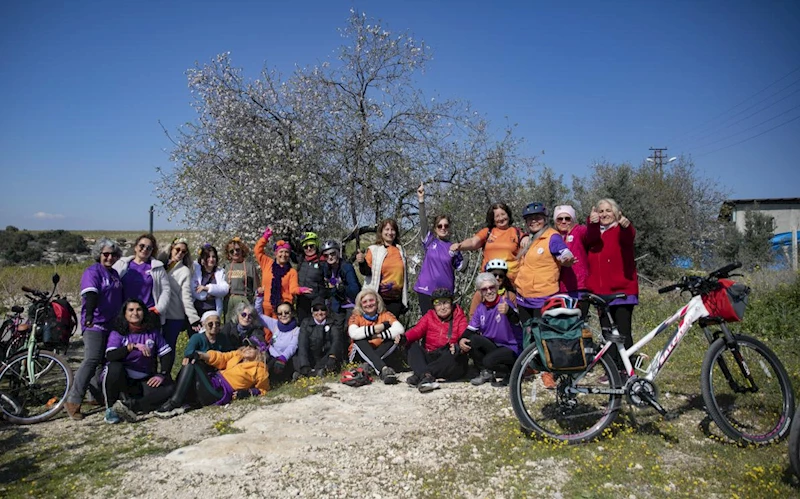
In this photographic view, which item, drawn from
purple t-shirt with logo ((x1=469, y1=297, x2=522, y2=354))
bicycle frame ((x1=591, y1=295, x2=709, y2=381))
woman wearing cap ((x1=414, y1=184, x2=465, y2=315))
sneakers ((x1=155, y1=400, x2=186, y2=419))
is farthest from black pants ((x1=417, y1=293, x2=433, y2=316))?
sneakers ((x1=155, y1=400, x2=186, y2=419))

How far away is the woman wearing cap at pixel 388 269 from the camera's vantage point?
695 cm

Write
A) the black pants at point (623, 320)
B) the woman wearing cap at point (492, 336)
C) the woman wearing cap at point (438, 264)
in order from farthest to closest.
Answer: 1. the woman wearing cap at point (438, 264)
2. the woman wearing cap at point (492, 336)
3. the black pants at point (623, 320)

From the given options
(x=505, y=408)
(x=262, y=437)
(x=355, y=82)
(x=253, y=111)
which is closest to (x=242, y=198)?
(x=253, y=111)

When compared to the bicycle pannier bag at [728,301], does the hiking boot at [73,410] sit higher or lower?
lower

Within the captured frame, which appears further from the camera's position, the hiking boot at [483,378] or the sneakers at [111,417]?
the hiking boot at [483,378]

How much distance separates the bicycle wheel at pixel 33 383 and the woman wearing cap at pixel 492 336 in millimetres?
4316

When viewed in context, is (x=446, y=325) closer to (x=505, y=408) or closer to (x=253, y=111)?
(x=505, y=408)

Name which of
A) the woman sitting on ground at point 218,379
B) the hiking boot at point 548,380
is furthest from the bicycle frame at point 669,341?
the woman sitting on ground at point 218,379

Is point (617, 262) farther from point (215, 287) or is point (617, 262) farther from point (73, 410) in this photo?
point (73, 410)

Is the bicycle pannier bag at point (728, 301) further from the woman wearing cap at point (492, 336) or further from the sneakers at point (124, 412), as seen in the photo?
the sneakers at point (124, 412)

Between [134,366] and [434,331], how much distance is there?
10.8 feet

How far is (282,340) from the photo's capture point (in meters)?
6.84

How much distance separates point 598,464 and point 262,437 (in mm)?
2760

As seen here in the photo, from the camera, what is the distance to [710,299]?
4.23 metres
